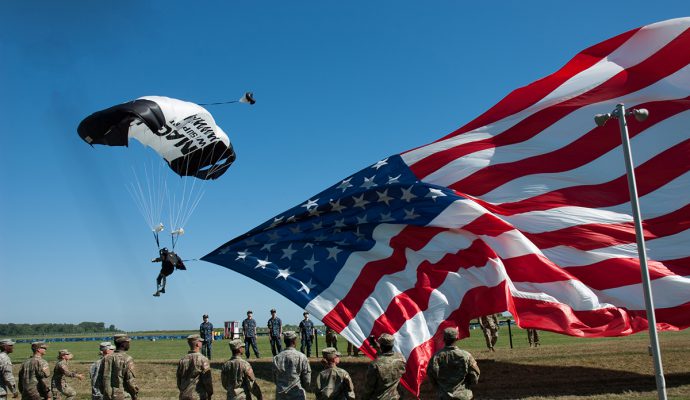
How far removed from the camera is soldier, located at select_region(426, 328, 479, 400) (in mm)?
7250

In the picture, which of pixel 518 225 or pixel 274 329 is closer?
pixel 518 225

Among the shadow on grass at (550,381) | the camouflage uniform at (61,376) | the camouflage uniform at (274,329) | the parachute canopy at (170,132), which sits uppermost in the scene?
the parachute canopy at (170,132)

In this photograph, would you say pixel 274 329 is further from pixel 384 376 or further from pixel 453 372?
pixel 453 372

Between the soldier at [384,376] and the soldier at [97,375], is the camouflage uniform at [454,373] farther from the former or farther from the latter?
the soldier at [97,375]

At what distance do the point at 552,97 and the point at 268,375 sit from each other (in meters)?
10.2

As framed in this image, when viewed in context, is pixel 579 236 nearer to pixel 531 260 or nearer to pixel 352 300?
pixel 531 260

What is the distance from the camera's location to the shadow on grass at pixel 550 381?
1259 cm

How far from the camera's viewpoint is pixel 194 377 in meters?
9.90

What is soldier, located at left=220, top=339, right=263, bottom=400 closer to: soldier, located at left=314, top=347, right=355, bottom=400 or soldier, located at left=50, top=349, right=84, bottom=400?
soldier, located at left=314, top=347, right=355, bottom=400

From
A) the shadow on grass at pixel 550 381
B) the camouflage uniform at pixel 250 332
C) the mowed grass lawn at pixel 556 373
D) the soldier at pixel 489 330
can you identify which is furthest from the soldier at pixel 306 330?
the soldier at pixel 489 330

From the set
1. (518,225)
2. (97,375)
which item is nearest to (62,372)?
(97,375)

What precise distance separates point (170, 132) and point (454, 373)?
1080 cm

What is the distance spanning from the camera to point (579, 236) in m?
11.6

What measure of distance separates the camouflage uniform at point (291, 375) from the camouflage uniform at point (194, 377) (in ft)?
5.49
